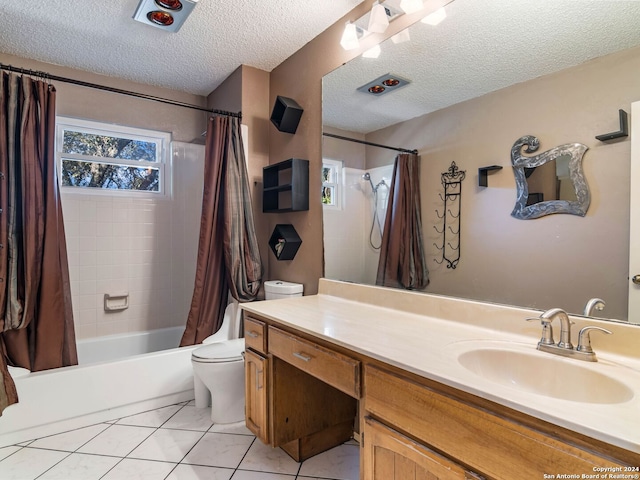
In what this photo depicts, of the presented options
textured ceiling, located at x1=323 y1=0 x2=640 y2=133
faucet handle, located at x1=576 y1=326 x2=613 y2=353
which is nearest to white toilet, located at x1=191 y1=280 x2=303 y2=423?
textured ceiling, located at x1=323 y1=0 x2=640 y2=133

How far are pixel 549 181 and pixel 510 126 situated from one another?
0.27 metres

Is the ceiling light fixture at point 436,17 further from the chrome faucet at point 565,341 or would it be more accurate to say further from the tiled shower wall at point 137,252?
the tiled shower wall at point 137,252

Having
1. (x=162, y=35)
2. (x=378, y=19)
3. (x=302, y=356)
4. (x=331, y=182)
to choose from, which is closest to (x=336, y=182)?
(x=331, y=182)

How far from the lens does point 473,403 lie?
870 mm

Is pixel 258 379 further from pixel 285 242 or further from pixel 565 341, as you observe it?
pixel 565 341

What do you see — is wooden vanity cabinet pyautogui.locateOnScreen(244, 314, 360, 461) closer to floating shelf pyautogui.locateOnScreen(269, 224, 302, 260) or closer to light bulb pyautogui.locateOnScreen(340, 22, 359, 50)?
floating shelf pyautogui.locateOnScreen(269, 224, 302, 260)

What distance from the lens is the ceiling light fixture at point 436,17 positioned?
162 cm

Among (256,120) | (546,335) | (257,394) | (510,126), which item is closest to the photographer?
(546,335)

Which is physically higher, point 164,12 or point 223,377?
point 164,12

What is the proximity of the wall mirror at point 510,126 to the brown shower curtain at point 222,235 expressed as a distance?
0.97m

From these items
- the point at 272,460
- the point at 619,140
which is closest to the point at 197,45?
the point at 619,140

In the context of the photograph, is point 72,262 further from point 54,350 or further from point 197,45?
point 197,45

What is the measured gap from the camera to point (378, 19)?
1.80 metres

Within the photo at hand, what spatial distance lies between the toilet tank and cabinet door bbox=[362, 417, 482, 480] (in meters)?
1.33
